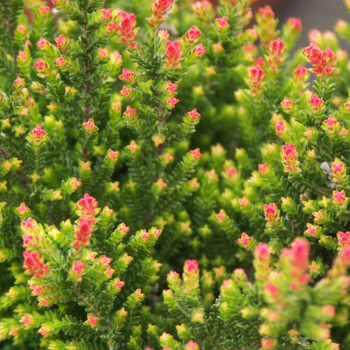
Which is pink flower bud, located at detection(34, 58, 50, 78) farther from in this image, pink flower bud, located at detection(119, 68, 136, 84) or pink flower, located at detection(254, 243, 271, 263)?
pink flower, located at detection(254, 243, 271, 263)

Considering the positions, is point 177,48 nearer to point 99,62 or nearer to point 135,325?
point 99,62

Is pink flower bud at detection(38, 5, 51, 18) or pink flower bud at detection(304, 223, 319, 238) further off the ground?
pink flower bud at detection(38, 5, 51, 18)

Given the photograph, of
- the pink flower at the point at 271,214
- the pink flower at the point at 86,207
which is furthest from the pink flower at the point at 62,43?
the pink flower at the point at 271,214

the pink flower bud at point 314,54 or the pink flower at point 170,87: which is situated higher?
the pink flower bud at point 314,54

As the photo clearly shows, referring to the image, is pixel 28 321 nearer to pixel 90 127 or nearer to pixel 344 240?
pixel 90 127

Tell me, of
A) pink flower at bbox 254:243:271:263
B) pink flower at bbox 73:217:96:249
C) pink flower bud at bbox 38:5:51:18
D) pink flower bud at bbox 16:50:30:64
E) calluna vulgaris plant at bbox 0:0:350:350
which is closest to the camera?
pink flower at bbox 254:243:271:263

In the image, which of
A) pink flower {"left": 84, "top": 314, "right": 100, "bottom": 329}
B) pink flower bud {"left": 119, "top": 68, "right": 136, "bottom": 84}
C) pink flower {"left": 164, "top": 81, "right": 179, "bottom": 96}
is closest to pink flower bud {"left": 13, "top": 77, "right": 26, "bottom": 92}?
pink flower bud {"left": 119, "top": 68, "right": 136, "bottom": 84}

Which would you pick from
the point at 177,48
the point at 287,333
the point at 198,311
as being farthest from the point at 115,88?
the point at 287,333

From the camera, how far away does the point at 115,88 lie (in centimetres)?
144

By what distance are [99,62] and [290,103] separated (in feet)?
1.57

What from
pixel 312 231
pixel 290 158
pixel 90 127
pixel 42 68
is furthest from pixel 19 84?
pixel 312 231

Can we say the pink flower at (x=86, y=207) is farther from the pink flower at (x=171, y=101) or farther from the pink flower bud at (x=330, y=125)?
the pink flower bud at (x=330, y=125)

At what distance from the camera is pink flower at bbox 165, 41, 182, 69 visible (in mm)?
996

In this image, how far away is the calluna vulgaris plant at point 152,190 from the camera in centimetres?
93
